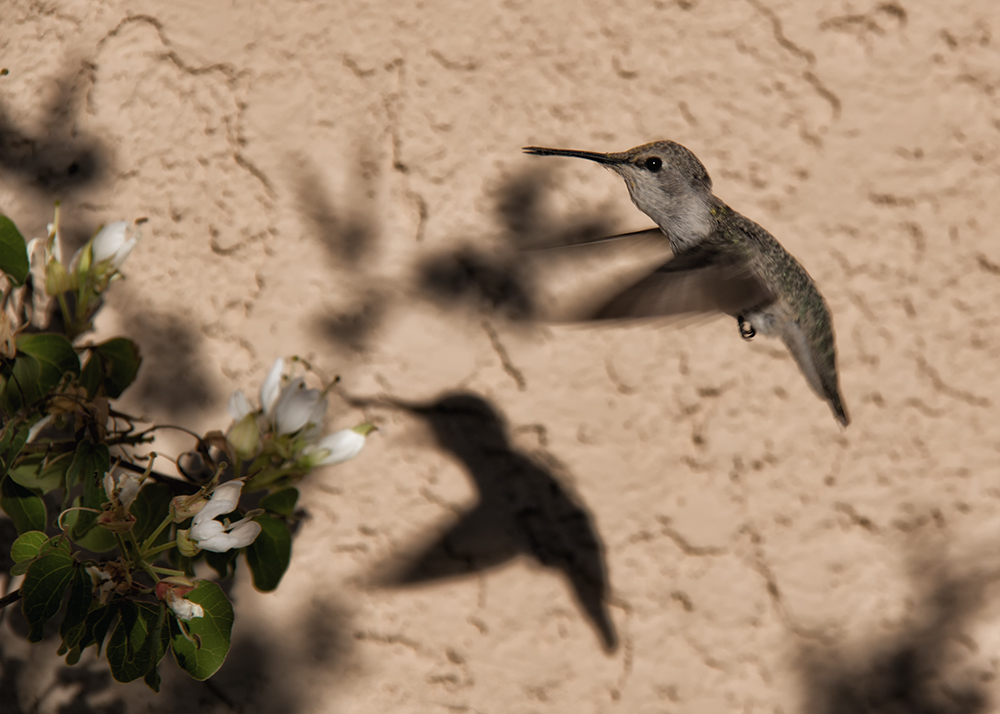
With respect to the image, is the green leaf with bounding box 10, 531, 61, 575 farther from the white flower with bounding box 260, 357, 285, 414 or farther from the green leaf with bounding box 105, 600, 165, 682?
the white flower with bounding box 260, 357, 285, 414

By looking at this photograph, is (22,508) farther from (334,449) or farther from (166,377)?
(166,377)

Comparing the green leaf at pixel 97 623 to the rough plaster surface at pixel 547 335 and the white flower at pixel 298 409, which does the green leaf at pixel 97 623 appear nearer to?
the white flower at pixel 298 409

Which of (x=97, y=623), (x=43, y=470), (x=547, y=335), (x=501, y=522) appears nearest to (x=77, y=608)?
(x=97, y=623)

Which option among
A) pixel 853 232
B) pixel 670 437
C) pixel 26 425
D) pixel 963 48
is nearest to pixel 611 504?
pixel 670 437

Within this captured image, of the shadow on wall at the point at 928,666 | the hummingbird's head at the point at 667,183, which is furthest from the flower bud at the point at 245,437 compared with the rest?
the shadow on wall at the point at 928,666

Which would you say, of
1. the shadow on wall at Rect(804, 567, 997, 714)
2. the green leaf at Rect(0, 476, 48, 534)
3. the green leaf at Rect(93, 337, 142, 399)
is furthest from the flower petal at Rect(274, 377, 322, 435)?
the shadow on wall at Rect(804, 567, 997, 714)

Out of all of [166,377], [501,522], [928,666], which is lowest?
[928,666]

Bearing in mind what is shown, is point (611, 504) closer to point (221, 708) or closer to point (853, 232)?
point (853, 232)
